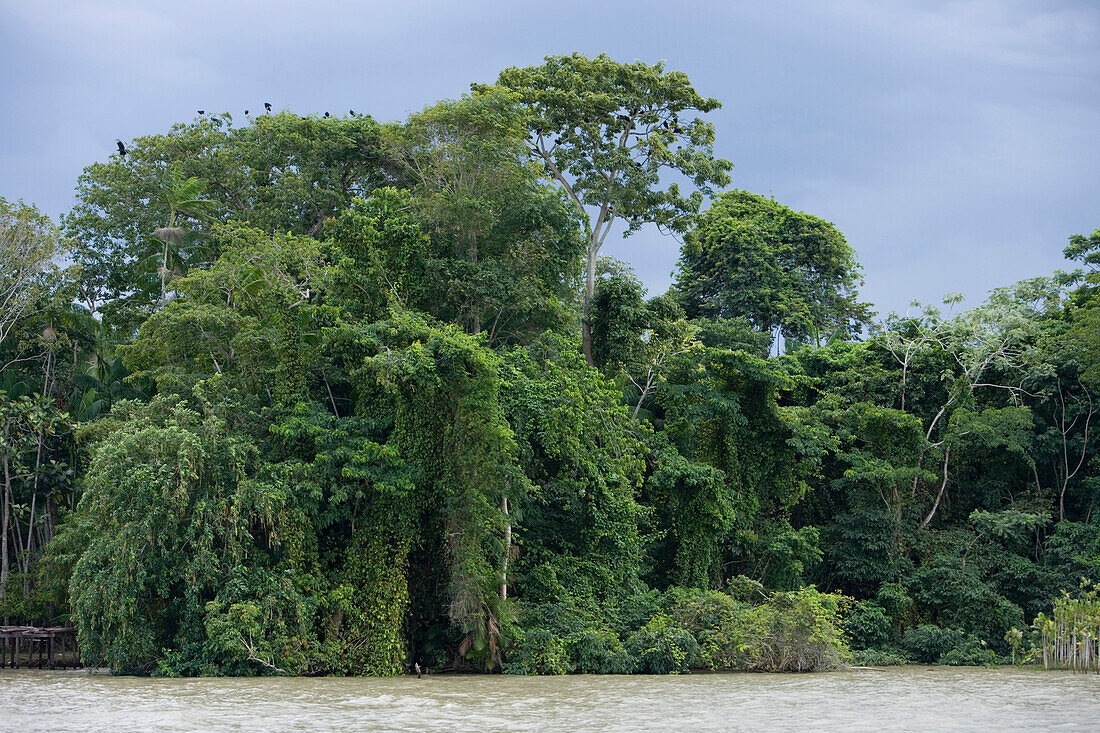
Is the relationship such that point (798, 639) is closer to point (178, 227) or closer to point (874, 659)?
point (874, 659)

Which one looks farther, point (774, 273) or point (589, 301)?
point (774, 273)

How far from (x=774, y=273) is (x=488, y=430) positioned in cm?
1864

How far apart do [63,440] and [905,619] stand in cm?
1924

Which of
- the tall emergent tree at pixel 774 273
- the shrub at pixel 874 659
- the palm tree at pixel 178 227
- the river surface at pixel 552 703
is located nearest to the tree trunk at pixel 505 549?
the river surface at pixel 552 703

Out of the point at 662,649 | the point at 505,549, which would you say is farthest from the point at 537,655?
the point at 662,649

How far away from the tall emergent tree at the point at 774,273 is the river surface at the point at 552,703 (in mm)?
16885

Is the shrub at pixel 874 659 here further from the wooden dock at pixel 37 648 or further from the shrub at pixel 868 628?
the wooden dock at pixel 37 648

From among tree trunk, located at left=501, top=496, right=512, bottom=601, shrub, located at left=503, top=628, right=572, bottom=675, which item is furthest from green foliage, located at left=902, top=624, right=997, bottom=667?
tree trunk, located at left=501, top=496, right=512, bottom=601

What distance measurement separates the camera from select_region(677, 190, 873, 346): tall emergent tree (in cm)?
3372

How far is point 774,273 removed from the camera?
34250mm

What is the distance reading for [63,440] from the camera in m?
23.4

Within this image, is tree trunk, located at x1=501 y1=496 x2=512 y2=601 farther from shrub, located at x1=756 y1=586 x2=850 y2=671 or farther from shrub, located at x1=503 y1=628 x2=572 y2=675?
shrub, located at x1=756 y1=586 x2=850 y2=671

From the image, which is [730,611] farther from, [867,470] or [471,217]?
[471,217]

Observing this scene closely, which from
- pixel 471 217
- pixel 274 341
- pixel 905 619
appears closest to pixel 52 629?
pixel 274 341
